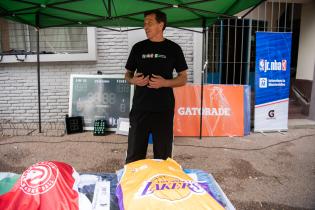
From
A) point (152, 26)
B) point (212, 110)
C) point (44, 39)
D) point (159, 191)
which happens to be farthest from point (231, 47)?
point (159, 191)

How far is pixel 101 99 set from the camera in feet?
20.5

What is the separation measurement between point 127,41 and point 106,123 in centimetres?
195

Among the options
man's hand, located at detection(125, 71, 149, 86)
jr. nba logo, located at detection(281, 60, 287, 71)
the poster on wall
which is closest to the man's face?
man's hand, located at detection(125, 71, 149, 86)

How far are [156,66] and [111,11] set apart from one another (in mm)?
1366

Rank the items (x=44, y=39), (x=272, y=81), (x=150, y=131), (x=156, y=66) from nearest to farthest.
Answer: (x=156, y=66), (x=150, y=131), (x=272, y=81), (x=44, y=39)

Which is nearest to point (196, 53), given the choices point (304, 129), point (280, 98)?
point (280, 98)

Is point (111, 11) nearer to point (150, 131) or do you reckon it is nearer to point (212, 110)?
point (150, 131)

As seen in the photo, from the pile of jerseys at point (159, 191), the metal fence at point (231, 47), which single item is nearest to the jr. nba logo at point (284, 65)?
the metal fence at point (231, 47)

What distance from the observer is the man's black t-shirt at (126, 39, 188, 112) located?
2.93 metres

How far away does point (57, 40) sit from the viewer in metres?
7.04

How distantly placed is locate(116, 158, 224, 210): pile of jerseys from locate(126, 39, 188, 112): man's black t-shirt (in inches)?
50.5

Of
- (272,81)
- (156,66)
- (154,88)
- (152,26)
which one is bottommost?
(154,88)

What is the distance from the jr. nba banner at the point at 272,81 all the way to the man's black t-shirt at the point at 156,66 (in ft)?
12.2

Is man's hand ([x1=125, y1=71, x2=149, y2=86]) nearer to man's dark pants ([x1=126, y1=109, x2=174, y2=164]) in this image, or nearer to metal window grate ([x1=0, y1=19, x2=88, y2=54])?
man's dark pants ([x1=126, y1=109, x2=174, y2=164])
